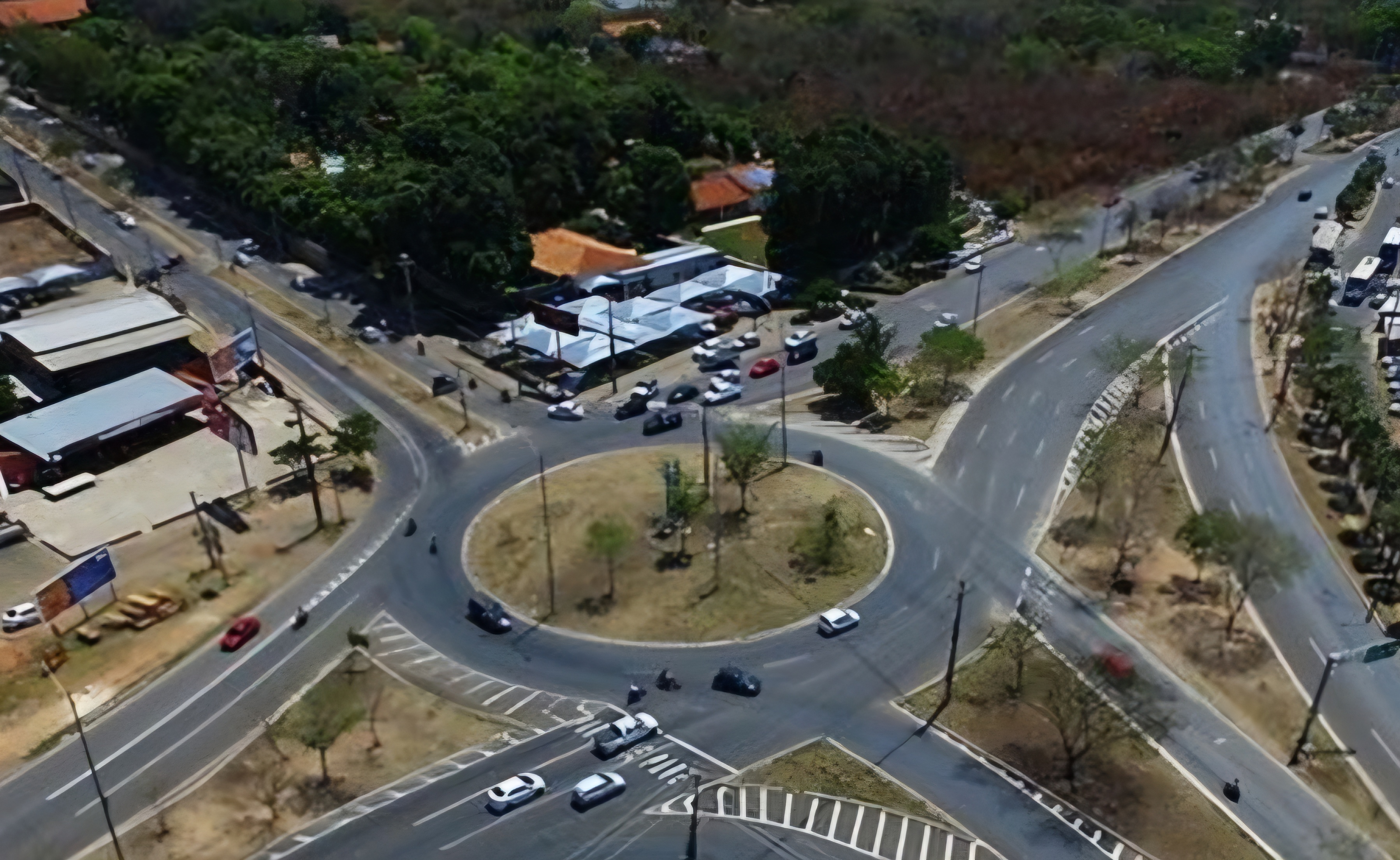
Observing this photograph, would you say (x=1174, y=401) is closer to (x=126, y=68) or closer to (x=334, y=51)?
(x=334, y=51)

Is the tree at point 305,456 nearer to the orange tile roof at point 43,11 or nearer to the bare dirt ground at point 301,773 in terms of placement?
the bare dirt ground at point 301,773

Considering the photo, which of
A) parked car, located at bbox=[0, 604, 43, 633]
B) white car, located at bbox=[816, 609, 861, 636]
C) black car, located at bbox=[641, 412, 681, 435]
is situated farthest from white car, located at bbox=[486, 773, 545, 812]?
black car, located at bbox=[641, 412, 681, 435]

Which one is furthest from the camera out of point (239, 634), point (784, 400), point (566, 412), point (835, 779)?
point (566, 412)

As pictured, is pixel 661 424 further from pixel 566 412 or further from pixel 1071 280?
pixel 1071 280

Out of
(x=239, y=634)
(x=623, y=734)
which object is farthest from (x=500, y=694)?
(x=239, y=634)

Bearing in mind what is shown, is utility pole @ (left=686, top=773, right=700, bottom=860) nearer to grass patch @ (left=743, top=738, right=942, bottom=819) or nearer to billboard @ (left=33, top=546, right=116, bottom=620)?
grass patch @ (left=743, top=738, right=942, bottom=819)
